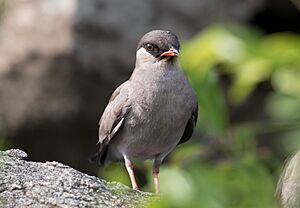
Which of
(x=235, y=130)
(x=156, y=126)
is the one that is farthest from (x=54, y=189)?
(x=156, y=126)

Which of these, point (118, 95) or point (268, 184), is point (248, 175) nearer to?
point (268, 184)

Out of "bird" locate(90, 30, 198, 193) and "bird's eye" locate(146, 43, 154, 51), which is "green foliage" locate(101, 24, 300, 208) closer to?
"bird" locate(90, 30, 198, 193)

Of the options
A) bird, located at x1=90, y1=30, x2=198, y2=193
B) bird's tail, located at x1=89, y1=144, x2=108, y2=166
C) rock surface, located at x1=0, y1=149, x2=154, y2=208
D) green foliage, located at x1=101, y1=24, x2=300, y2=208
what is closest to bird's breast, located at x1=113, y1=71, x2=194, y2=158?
bird, located at x1=90, y1=30, x2=198, y2=193

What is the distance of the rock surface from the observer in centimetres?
334

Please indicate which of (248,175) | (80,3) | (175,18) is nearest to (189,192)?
(248,175)

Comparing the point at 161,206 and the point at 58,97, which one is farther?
the point at 58,97

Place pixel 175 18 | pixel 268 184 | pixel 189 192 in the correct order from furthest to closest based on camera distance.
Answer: pixel 175 18
pixel 268 184
pixel 189 192

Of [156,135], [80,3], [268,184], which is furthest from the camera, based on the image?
[80,3]

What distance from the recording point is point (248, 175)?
2.85 m

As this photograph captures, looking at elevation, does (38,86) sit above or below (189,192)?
below

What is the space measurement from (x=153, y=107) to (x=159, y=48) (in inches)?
15.4

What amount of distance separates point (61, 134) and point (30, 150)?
36 cm

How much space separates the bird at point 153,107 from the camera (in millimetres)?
5234

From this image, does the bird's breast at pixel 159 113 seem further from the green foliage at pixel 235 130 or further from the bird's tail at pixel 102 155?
the green foliage at pixel 235 130
